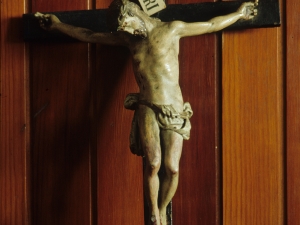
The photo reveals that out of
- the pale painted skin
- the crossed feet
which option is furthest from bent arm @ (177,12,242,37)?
the crossed feet

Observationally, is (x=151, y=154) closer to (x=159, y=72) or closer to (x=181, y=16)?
(x=159, y=72)

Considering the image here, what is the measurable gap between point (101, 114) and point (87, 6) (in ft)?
0.57

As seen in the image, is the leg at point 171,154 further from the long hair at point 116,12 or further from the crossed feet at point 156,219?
the long hair at point 116,12

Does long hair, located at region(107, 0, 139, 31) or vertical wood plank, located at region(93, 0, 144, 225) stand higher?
long hair, located at region(107, 0, 139, 31)

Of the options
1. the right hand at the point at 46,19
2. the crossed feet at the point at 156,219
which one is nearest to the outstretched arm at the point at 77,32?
the right hand at the point at 46,19

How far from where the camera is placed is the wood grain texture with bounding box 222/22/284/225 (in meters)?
0.66

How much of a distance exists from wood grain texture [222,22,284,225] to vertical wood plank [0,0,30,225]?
0.32 meters

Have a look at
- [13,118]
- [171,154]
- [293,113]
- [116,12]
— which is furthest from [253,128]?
[13,118]

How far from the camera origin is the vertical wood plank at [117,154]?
68 centimetres

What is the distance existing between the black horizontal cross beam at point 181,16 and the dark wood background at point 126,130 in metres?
0.02

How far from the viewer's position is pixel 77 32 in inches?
25.5

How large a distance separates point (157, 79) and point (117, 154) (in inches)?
6.5

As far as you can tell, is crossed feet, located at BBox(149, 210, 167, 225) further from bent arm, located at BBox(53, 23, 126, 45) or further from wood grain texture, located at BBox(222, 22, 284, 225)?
bent arm, located at BBox(53, 23, 126, 45)

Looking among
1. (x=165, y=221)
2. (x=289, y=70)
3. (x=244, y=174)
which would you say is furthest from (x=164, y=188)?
(x=289, y=70)
